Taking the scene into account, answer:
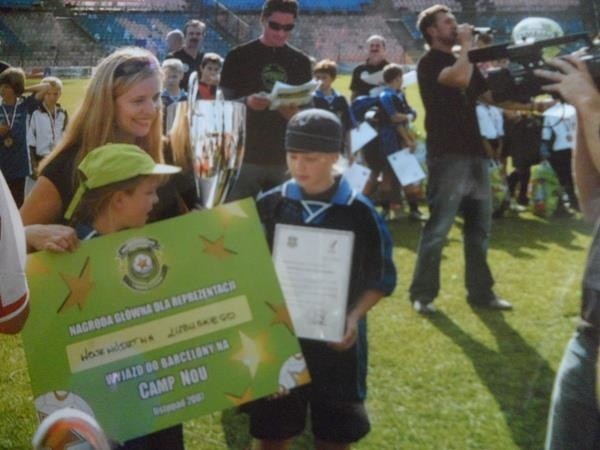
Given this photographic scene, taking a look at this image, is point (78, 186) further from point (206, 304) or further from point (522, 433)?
point (522, 433)

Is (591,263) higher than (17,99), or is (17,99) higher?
(17,99)

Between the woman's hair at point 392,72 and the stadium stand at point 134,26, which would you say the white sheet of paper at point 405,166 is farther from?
the stadium stand at point 134,26

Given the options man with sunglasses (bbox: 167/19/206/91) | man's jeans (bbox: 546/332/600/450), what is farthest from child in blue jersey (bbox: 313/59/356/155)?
man's jeans (bbox: 546/332/600/450)

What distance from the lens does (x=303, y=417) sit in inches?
57.5

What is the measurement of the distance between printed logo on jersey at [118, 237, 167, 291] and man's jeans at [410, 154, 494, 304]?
1.62 metres

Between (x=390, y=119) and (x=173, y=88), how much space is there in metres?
1.97

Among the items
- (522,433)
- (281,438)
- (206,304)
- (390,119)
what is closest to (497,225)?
(390,119)

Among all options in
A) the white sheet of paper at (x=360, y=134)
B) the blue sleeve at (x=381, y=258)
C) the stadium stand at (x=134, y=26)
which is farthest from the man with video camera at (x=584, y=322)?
the white sheet of paper at (x=360, y=134)

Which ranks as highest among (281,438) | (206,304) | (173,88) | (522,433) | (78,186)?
(173,88)

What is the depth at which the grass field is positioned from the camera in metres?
1.93

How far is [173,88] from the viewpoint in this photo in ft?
4.64

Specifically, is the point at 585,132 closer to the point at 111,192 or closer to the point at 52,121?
the point at 111,192

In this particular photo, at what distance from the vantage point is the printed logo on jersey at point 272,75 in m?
1.54

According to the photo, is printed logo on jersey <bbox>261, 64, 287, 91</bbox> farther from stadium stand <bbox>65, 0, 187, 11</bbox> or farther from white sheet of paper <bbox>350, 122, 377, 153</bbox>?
white sheet of paper <bbox>350, 122, 377, 153</bbox>
